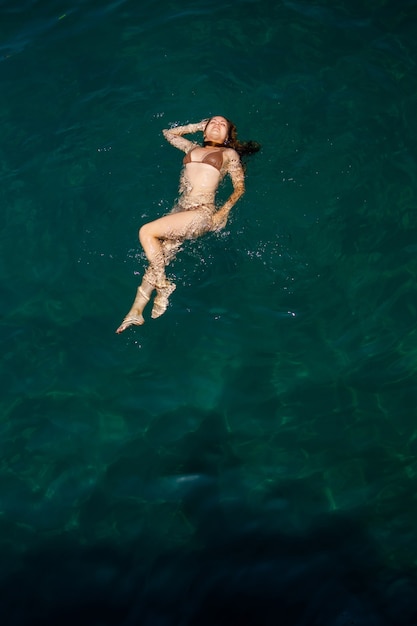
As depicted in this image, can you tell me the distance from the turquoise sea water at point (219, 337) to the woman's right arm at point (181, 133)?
280mm

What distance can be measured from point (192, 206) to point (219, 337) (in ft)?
5.35

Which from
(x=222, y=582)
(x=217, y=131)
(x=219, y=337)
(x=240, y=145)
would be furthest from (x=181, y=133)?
(x=222, y=582)

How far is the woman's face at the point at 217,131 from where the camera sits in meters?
8.31

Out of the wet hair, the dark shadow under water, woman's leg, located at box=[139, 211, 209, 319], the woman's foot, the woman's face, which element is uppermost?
the woman's face

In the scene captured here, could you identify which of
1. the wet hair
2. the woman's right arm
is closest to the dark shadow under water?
the wet hair

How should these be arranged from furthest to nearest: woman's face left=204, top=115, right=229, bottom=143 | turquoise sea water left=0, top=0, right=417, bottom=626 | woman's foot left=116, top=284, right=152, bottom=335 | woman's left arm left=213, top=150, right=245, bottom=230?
woman's face left=204, top=115, right=229, bottom=143
woman's left arm left=213, top=150, right=245, bottom=230
woman's foot left=116, top=284, right=152, bottom=335
turquoise sea water left=0, top=0, right=417, bottom=626

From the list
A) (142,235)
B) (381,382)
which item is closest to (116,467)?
(142,235)

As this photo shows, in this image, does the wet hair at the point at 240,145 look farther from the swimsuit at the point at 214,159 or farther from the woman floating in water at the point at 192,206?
the swimsuit at the point at 214,159

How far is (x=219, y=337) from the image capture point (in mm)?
7688

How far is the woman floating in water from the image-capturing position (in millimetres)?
7426

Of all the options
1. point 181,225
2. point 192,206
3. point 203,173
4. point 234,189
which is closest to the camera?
point 181,225

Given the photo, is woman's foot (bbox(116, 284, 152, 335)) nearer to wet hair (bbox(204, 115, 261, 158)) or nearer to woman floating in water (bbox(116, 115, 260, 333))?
woman floating in water (bbox(116, 115, 260, 333))

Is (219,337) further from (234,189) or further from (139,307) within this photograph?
(234,189)

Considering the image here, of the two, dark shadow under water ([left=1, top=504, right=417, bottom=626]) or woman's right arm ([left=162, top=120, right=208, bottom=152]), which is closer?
dark shadow under water ([left=1, top=504, right=417, bottom=626])
